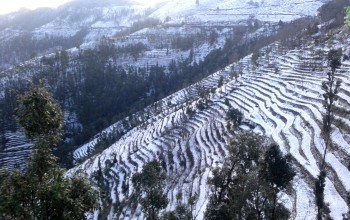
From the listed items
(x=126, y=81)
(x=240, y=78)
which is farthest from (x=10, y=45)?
(x=240, y=78)

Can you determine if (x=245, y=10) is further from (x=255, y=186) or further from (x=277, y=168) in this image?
(x=255, y=186)

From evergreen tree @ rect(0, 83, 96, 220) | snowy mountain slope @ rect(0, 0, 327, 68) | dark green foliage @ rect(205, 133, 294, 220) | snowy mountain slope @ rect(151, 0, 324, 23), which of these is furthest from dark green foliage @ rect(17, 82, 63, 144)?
snowy mountain slope @ rect(151, 0, 324, 23)

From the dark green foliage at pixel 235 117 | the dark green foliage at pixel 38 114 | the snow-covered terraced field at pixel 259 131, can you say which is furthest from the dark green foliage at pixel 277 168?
the dark green foliage at pixel 235 117

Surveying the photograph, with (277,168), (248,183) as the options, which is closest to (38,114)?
(248,183)

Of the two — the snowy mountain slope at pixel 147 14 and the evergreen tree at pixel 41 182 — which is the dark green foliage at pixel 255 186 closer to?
the evergreen tree at pixel 41 182

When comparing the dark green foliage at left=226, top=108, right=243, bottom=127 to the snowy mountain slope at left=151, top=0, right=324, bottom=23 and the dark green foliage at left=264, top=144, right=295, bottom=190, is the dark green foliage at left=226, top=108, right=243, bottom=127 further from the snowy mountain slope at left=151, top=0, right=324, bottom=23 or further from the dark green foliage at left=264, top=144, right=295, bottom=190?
the snowy mountain slope at left=151, top=0, right=324, bottom=23
